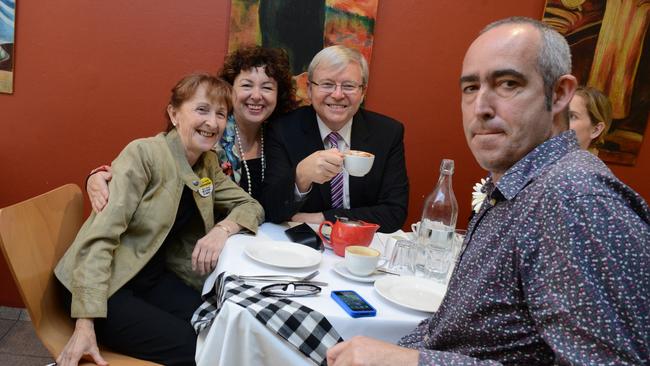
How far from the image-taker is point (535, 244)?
0.72 meters

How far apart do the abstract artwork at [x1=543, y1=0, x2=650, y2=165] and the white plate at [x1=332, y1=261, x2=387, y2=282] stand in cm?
215

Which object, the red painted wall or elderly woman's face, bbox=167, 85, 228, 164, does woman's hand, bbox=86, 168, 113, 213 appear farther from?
the red painted wall

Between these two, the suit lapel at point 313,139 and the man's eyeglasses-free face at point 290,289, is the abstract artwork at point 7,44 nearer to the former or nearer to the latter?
the suit lapel at point 313,139

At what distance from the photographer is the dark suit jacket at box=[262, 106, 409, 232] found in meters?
2.02

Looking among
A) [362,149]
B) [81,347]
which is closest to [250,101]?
[362,149]

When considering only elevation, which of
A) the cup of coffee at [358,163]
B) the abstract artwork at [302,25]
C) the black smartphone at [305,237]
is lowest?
the black smartphone at [305,237]

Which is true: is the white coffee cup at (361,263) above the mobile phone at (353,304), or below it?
above

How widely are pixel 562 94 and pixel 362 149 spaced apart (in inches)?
53.1

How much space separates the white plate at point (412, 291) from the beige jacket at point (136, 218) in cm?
64

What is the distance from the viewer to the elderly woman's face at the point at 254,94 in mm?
2180

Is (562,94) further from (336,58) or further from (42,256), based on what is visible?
(42,256)

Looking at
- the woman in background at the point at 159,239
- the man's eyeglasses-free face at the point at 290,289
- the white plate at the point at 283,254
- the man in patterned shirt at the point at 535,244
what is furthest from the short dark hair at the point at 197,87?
the man in patterned shirt at the point at 535,244

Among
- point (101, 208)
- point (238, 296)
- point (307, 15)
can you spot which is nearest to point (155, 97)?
point (307, 15)

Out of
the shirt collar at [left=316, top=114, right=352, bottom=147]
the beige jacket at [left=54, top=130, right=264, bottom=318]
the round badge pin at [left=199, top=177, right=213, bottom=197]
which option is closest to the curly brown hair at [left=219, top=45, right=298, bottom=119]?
the shirt collar at [left=316, top=114, right=352, bottom=147]
